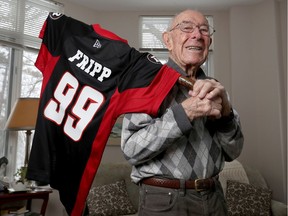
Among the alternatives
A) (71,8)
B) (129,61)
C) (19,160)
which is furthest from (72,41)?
(71,8)

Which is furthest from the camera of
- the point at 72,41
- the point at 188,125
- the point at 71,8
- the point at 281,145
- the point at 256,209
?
the point at 71,8

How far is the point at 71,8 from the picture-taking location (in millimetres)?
3658

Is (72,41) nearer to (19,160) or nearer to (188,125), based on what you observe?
(188,125)

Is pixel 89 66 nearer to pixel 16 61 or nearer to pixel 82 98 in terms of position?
pixel 82 98

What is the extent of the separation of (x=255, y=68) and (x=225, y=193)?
1.60 metres

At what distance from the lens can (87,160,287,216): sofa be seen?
2.79 m

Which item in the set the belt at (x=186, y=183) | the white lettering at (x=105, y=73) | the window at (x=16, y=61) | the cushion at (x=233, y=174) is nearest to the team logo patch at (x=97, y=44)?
the white lettering at (x=105, y=73)

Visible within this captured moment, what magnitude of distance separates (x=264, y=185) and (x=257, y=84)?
3.88 ft

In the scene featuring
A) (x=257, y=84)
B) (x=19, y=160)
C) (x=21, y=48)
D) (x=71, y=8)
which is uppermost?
(x=71, y=8)

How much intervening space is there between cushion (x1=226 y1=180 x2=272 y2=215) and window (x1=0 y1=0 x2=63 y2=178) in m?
2.11

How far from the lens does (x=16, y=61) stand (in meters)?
3.19

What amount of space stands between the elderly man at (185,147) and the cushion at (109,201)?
1913mm

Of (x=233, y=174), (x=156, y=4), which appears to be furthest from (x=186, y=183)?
(x=156, y=4)

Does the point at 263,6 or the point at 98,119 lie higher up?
the point at 263,6
